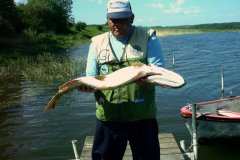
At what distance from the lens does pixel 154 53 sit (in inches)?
157

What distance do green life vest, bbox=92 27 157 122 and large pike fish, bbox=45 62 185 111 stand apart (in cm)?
18

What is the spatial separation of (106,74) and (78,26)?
89.3 meters

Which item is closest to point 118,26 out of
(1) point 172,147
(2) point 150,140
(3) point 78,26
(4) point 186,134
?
(2) point 150,140

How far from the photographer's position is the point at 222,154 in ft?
34.7

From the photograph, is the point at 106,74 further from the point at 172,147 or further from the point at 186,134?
the point at 186,134

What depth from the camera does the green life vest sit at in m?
4.03

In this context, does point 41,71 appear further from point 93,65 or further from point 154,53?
point 154,53

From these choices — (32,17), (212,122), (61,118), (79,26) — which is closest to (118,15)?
(212,122)

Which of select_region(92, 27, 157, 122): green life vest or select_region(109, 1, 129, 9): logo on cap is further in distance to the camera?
select_region(92, 27, 157, 122): green life vest

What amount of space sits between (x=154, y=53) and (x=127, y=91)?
0.49 m

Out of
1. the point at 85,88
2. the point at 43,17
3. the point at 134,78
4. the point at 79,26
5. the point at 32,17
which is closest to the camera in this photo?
the point at 134,78

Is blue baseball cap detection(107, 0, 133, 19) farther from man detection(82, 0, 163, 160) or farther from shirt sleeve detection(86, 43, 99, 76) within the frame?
shirt sleeve detection(86, 43, 99, 76)

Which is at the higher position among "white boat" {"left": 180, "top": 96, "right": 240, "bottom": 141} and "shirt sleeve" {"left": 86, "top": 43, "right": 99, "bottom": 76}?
"shirt sleeve" {"left": 86, "top": 43, "right": 99, "bottom": 76}

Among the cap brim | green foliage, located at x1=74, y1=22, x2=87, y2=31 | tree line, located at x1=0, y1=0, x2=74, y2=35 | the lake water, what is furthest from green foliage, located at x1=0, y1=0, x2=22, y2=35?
the cap brim
